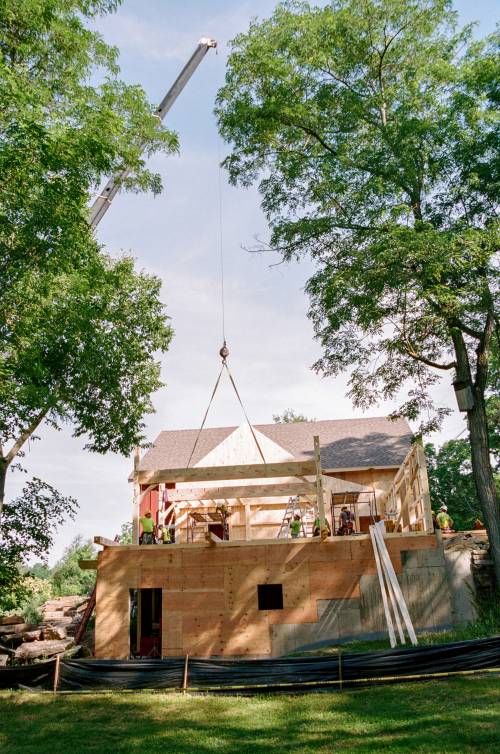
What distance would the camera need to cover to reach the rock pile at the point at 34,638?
18.1m

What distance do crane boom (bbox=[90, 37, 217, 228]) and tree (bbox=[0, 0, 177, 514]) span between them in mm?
581

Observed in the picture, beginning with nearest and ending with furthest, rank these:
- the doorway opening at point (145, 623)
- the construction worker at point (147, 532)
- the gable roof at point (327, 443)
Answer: the construction worker at point (147, 532)
the doorway opening at point (145, 623)
the gable roof at point (327, 443)

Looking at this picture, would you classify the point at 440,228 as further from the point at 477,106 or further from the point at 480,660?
the point at 480,660

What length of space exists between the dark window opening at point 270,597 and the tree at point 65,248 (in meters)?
6.83

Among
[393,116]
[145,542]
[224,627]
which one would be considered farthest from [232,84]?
[224,627]

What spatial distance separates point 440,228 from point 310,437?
50.3ft

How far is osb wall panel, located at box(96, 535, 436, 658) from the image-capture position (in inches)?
589

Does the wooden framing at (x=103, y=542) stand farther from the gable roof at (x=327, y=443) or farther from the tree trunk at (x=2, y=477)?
the gable roof at (x=327, y=443)

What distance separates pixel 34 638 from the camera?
1997 cm

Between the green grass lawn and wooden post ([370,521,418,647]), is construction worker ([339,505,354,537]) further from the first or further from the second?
the green grass lawn

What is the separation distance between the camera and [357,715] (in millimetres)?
9602

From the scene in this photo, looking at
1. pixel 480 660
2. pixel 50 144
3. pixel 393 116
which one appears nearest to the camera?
pixel 480 660

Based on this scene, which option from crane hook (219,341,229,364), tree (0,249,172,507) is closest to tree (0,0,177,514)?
tree (0,249,172,507)

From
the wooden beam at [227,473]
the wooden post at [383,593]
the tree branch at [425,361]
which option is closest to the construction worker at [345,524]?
the wooden post at [383,593]
